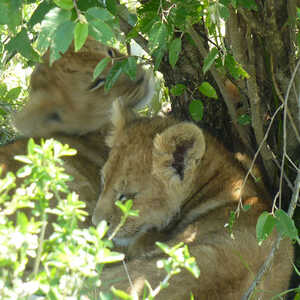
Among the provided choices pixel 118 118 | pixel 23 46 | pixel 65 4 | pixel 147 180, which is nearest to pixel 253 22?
pixel 118 118

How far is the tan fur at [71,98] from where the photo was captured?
4.48m

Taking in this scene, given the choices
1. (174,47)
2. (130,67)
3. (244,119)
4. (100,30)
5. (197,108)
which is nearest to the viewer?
(100,30)

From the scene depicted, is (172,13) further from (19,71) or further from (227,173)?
(19,71)

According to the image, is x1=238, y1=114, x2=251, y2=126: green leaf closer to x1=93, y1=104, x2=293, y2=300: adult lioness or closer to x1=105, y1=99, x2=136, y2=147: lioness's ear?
x1=93, y1=104, x2=293, y2=300: adult lioness

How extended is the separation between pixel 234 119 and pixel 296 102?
46 centimetres

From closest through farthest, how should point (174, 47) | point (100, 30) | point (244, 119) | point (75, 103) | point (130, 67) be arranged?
1. point (100, 30)
2. point (174, 47)
3. point (130, 67)
4. point (244, 119)
5. point (75, 103)

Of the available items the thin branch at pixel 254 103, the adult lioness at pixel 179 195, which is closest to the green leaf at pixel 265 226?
the adult lioness at pixel 179 195

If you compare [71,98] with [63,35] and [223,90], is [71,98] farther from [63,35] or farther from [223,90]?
[63,35]

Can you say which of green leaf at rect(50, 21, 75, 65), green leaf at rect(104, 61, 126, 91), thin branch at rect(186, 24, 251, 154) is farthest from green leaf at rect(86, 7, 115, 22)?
thin branch at rect(186, 24, 251, 154)

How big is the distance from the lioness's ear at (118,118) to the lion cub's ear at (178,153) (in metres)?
0.49

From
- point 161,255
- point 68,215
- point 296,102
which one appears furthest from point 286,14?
point 68,215

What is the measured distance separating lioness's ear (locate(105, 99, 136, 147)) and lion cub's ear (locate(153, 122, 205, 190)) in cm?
49

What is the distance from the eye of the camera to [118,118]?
4.08 metres

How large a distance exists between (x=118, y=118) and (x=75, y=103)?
58cm
